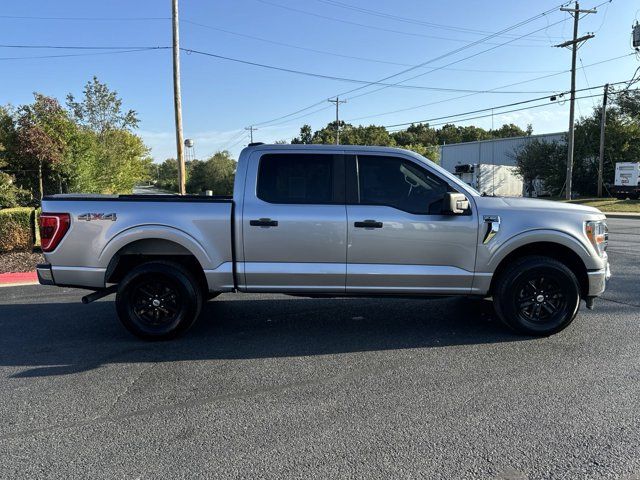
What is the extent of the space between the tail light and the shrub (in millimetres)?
6249

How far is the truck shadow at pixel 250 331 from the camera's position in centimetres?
471

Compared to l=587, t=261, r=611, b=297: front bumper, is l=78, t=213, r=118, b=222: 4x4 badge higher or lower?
higher

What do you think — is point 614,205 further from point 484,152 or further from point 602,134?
point 484,152

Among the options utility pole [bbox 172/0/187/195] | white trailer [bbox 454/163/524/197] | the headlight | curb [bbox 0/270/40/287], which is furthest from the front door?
white trailer [bbox 454/163/524/197]

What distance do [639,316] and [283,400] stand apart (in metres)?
4.78

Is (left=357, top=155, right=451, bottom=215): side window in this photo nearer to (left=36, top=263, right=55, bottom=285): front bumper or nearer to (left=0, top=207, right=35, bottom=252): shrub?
(left=36, top=263, right=55, bottom=285): front bumper

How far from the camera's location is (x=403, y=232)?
193 inches

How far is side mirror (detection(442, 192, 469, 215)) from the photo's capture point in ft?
15.5

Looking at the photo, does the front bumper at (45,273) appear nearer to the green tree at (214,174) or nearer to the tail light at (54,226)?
the tail light at (54,226)

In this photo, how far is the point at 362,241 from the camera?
492cm

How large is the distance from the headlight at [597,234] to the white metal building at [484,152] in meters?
48.0

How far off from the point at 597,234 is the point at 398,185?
2196 mm

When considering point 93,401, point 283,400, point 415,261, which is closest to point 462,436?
point 283,400

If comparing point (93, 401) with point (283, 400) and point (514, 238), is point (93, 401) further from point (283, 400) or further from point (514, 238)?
point (514, 238)
